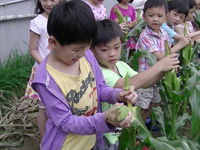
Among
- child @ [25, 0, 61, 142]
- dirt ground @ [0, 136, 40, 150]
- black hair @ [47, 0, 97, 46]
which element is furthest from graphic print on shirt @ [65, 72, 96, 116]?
dirt ground @ [0, 136, 40, 150]

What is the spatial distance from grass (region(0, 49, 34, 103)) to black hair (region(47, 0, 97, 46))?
2414mm

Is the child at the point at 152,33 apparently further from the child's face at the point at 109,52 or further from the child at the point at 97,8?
the child's face at the point at 109,52

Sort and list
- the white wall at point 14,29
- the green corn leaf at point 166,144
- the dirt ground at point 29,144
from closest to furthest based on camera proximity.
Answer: the green corn leaf at point 166,144 → the dirt ground at point 29,144 → the white wall at point 14,29

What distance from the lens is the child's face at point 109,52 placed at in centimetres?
187

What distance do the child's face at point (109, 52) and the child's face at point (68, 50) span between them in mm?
476

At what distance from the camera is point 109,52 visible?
1.88 metres

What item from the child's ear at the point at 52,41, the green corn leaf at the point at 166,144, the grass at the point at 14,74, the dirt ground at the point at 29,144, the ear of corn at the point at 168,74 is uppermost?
the child's ear at the point at 52,41

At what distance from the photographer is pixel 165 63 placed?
5.79 feet

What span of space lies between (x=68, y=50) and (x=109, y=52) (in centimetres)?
56

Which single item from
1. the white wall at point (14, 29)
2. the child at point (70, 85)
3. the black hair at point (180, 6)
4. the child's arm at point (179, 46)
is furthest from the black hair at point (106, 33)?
the white wall at point (14, 29)

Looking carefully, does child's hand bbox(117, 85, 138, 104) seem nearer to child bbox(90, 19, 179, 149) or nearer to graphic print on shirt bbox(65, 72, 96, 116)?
graphic print on shirt bbox(65, 72, 96, 116)

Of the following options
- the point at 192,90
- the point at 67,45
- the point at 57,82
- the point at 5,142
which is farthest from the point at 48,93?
the point at 5,142

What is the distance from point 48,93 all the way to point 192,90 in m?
1.08

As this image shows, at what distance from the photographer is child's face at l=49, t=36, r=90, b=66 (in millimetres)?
1364
